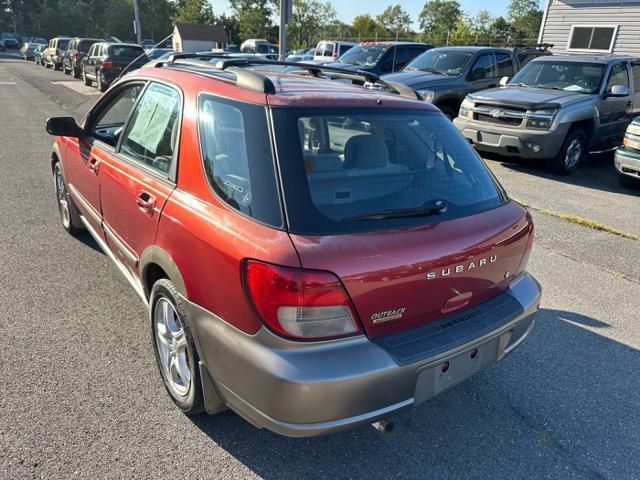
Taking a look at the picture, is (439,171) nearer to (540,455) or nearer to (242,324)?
(242,324)

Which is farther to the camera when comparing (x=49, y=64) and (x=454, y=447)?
(x=49, y=64)

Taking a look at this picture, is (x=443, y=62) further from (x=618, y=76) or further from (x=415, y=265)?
(x=415, y=265)

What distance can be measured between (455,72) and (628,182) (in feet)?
14.9

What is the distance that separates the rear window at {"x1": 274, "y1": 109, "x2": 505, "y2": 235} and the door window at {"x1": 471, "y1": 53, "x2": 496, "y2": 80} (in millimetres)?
8855

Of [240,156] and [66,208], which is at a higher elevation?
[240,156]

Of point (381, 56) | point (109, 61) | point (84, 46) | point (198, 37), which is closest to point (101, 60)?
point (109, 61)

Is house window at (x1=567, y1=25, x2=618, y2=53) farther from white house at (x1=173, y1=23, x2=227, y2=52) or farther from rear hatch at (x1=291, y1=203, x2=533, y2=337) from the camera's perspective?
white house at (x1=173, y1=23, x2=227, y2=52)

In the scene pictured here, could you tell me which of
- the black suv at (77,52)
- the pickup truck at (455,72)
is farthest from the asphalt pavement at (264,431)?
the black suv at (77,52)

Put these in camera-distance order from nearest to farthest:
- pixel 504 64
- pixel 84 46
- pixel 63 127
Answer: pixel 63 127, pixel 504 64, pixel 84 46

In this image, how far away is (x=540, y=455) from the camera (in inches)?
95.4

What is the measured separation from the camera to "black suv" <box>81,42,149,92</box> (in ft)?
55.0

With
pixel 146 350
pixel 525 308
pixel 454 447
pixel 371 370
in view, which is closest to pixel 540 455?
pixel 454 447

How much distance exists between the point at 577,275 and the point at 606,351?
49.7 inches

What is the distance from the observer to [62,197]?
15.8ft
